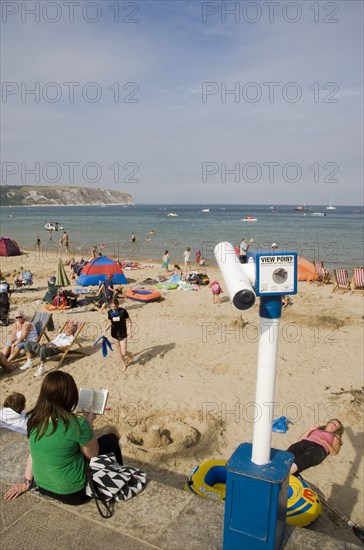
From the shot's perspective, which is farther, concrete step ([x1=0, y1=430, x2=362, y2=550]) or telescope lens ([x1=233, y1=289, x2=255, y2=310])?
concrete step ([x1=0, y1=430, x2=362, y2=550])

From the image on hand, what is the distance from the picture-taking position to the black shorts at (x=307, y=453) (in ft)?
15.6

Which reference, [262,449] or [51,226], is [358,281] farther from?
[51,226]

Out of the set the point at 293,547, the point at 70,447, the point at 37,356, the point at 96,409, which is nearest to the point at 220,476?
the point at 96,409

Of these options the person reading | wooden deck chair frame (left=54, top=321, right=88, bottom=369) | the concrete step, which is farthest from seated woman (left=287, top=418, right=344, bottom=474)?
the person reading

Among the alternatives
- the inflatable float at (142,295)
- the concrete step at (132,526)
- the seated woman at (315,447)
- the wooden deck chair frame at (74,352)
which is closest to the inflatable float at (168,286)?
the inflatable float at (142,295)

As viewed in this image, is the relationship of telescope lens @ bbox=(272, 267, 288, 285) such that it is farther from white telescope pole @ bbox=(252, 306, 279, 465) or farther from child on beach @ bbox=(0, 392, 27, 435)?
child on beach @ bbox=(0, 392, 27, 435)

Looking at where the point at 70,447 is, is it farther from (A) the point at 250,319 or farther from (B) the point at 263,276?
(A) the point at 250,319

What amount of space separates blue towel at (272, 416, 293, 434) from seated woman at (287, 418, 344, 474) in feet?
2.66

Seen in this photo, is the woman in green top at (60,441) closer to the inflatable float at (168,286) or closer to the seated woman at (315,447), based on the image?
the seated woman at (315,447)

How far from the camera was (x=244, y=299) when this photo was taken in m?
2.37

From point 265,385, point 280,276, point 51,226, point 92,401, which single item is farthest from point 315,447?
point 51,226

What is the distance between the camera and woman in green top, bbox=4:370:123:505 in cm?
296

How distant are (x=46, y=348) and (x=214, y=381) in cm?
326

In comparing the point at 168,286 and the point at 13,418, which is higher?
the point at 168,286
